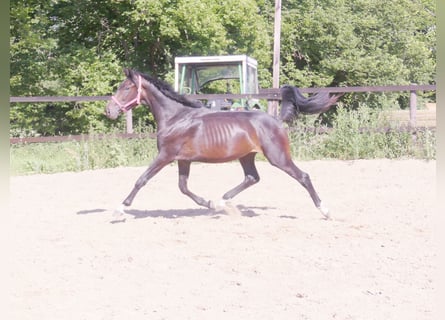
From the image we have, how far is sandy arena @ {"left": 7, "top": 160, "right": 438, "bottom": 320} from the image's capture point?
427 centimetres

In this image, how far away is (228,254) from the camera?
18.8 ft

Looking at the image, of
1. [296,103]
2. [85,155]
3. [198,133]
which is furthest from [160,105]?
[85,155]

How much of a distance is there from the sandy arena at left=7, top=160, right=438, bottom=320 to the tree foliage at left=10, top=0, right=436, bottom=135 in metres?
11.8

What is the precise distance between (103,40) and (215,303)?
69.3 feet

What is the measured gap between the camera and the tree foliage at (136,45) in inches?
834

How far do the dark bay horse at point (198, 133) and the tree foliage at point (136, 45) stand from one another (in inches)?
515

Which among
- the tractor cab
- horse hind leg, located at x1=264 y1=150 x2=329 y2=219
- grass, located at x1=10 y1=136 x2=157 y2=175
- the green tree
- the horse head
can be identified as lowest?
grass, located at x1=10 y1=136 x2=157 y2=175

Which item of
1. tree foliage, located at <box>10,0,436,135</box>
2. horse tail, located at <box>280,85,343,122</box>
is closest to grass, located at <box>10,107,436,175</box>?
horse tail, located at <box>280,85,343,122</box>

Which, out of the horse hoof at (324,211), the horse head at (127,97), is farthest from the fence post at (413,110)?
the horse head at (127,97)

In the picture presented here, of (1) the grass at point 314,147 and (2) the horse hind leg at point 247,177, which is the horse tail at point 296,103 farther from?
(1) the grass at point 314,147

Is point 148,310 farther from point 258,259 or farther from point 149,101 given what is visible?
point 149,101

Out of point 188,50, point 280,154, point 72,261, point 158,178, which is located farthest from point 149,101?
point 188,50

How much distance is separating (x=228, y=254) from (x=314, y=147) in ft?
26.3

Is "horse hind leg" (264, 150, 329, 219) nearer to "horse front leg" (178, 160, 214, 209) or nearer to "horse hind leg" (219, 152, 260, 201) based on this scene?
"horse hind leg" (219, 152, 260, 201)
